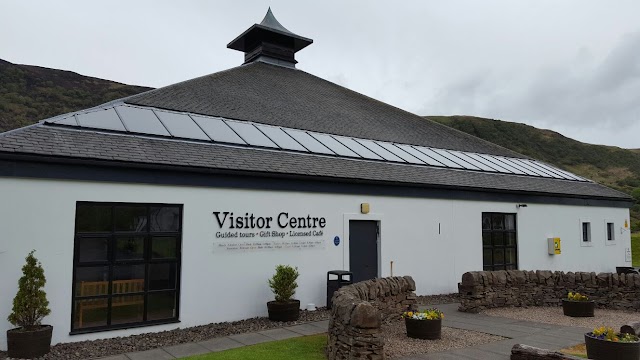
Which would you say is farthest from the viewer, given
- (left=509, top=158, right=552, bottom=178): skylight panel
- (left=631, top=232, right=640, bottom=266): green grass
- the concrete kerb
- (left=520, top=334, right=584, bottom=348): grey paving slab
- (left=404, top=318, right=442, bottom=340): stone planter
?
(left=631, top=232, right=640, bottom=266): green grass

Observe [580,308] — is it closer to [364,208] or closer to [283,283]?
[364,208]

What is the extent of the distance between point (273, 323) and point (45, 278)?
187 inches

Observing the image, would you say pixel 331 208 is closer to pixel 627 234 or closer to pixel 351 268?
pixel 351 268

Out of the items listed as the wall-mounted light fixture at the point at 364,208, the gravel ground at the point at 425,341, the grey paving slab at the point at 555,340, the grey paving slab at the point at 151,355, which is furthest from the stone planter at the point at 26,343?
the grey paving slab at the point at 555,340

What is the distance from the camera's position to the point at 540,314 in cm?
1233

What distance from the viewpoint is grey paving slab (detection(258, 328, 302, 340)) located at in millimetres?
9336

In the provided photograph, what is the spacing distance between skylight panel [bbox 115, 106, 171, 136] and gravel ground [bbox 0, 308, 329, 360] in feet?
16.1

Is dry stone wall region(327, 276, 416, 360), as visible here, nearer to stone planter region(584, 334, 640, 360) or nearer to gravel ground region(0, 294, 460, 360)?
gravel ground region(0, 294, 460, 360)

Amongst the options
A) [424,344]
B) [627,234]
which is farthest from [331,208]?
[627,234]

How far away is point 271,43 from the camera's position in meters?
24.0

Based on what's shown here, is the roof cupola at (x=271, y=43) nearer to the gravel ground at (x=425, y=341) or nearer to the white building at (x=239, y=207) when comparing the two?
the white building at (x=239, y=207)

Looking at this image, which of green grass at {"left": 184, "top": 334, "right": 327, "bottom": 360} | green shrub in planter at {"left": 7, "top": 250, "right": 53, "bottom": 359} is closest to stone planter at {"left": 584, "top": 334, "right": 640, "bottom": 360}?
green grass at {"left": 184, "top": 334, "right": 327, "bottom": 360}

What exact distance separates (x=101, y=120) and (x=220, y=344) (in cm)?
620

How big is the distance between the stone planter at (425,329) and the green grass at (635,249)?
26.6 m
